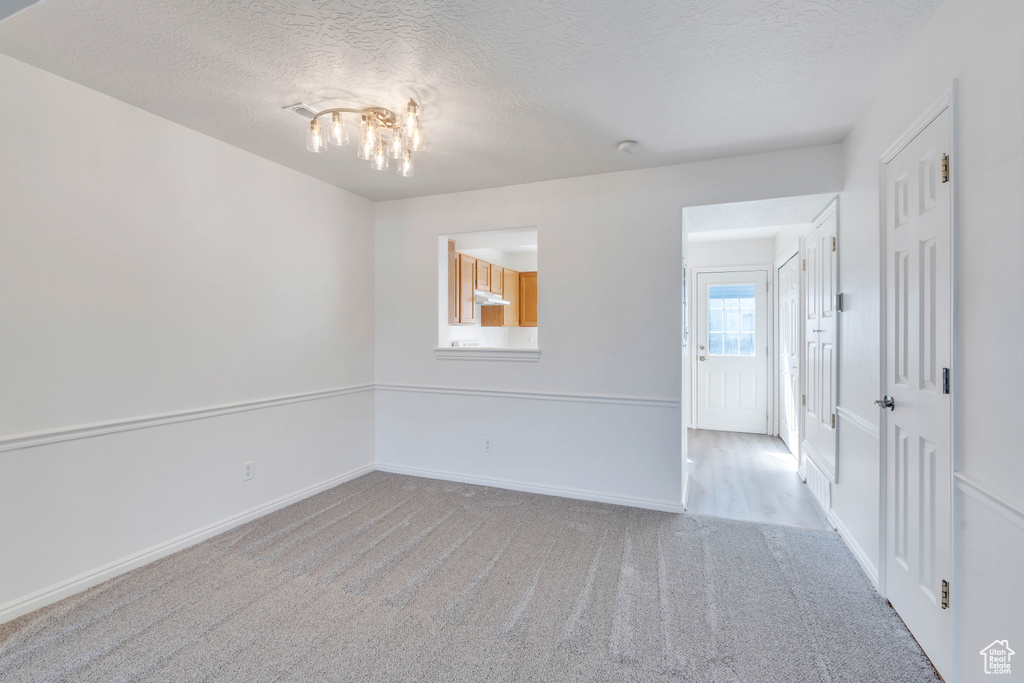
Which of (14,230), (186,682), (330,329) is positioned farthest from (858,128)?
(14,230)

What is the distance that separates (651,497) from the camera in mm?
3275

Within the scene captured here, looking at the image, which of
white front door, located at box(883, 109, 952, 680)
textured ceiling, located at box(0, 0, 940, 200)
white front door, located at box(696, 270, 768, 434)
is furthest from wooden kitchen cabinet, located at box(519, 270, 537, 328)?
white front door, located at box(883, 109, 952, 680)

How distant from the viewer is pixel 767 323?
18.8 feet

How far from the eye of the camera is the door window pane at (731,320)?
5.84m

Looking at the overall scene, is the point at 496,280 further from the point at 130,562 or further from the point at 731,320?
the point at 130,562

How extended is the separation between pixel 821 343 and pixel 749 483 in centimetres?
134

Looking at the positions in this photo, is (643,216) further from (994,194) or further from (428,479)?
(428,479)

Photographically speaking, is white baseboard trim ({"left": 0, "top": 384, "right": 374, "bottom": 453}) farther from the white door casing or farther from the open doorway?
the white door casing

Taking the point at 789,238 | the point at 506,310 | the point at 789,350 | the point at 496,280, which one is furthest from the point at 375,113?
the point at 789,350

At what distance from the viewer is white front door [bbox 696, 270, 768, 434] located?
5.77m

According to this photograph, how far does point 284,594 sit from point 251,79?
248cm

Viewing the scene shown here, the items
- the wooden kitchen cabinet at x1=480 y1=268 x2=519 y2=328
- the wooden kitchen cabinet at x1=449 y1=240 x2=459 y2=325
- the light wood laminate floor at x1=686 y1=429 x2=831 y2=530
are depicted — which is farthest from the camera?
the wooden kitchen cabinet at x1=480 y1=268 x2=519 y2=328

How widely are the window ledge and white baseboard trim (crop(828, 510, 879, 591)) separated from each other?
2260 millimetres

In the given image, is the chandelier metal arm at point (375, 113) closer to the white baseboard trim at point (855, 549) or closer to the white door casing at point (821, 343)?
the white door casing at point (821, 343)
